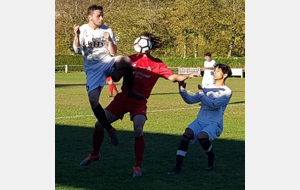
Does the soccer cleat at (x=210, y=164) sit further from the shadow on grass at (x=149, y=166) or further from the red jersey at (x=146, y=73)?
the red jersey at (x=146, y=73)

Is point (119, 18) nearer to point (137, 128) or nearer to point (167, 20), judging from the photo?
point (167, 20)

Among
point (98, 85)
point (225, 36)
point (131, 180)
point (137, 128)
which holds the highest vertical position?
point (225, 36)

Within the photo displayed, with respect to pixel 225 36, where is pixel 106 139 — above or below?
below

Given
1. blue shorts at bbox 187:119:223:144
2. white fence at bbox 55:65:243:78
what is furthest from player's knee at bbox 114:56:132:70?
white fence at bbox 55:65:243:78

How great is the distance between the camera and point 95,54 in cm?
887

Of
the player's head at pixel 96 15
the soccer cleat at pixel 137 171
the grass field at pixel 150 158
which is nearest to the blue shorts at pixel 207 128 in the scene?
the grass field at pixel 150 158

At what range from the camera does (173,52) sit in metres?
71.6

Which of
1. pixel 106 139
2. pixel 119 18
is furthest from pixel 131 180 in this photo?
pixel 119 18

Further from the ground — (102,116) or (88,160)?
(102,116)

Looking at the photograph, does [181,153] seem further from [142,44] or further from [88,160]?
[142,44]

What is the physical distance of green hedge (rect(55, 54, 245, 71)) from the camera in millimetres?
59344

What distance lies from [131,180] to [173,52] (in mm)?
63909

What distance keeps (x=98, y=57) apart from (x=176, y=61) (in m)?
53.3

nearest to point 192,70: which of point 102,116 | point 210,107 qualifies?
point 210,107
